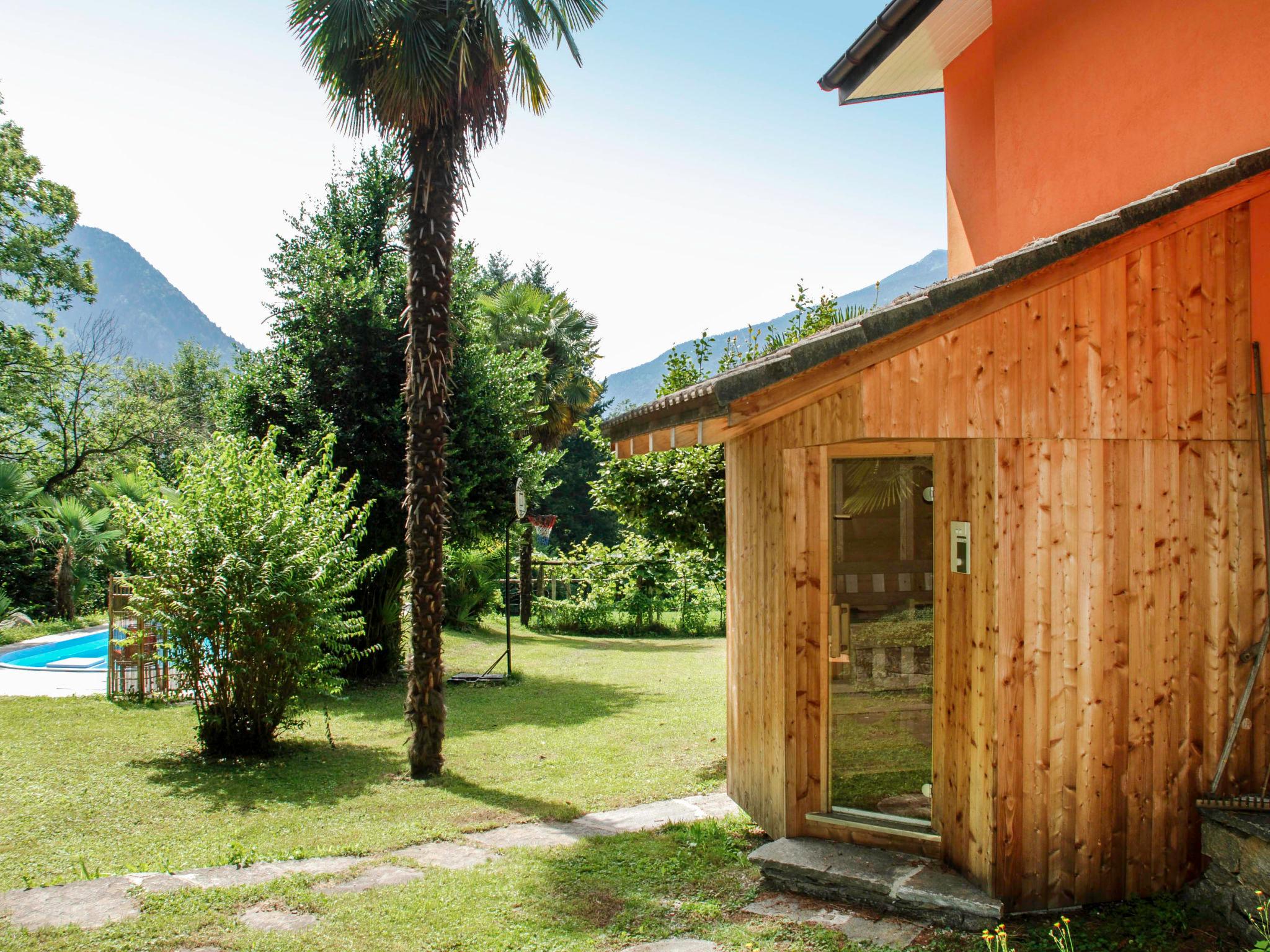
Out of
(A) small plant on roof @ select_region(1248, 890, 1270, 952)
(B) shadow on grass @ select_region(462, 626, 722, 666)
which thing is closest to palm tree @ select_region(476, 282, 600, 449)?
(B) shadow on grass @ select_region(462, 626, 722, 666)

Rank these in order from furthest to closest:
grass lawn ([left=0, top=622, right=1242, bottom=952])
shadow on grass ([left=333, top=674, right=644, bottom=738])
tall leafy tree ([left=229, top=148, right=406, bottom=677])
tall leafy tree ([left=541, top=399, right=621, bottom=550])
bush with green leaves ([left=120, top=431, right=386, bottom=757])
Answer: tall leafy tree ([left=541, top=399, right=621, bottom=550]) → tall leafy tree ([left=229, top=148, right=406, bottom=677]) → shadow on grass ([left=333, top=674, right=644, bottom=738]) → bush with green leaves ([left=120, top=431, right=386, bottom=757]) → grass lawn ([left=0, top=622, right=1242, bottom=952])

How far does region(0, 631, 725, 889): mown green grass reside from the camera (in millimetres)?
6195

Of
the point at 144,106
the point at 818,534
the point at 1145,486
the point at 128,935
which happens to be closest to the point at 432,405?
the point at 818,534

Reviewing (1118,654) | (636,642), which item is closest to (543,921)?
(1118,654)

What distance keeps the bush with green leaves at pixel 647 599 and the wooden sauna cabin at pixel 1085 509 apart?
54.2 feet

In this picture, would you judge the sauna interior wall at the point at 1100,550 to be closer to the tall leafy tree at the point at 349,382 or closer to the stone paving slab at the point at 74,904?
the stone paving slab at the point at 74,904

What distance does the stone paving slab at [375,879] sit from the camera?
17.1 feet

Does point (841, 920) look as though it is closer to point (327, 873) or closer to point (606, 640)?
point (327, 873)

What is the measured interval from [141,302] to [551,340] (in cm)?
19318

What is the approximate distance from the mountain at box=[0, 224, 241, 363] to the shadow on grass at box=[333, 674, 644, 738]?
185m

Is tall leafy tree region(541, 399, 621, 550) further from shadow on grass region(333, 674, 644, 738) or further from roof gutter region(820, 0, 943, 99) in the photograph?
roof gutter region(820, 0, 943, 99)

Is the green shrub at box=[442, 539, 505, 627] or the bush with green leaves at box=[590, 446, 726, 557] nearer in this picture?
the bush with green leaves at box=[590, 446, 726, 557]

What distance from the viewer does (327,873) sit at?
5492 mm

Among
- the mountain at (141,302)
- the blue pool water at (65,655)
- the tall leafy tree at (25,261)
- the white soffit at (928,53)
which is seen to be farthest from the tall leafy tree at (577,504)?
the mountain at (141,302)
